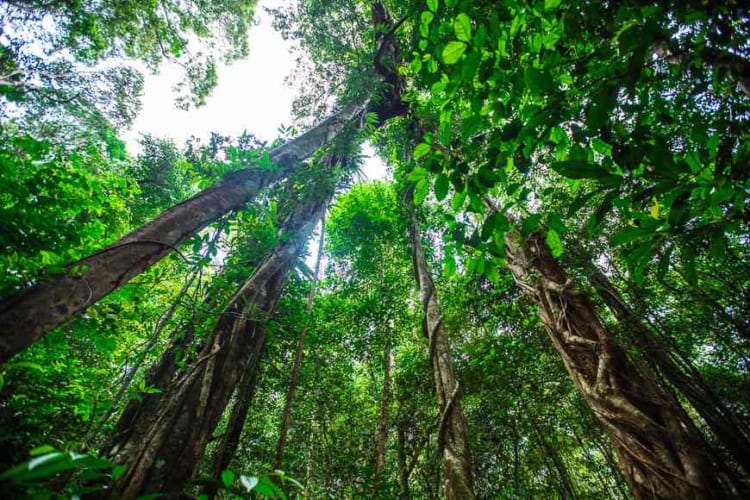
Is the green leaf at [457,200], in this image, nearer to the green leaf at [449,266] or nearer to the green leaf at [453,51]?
the green leaf at [449,266]

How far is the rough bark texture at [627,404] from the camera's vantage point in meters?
1.70

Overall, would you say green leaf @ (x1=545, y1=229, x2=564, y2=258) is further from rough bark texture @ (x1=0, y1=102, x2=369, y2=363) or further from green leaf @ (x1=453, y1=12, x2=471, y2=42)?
rough bark texture @ (x1=0, y1=102, x2=369, y2=363)

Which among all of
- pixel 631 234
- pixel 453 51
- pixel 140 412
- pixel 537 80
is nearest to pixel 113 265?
pixel 140 412

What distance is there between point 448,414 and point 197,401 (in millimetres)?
1663

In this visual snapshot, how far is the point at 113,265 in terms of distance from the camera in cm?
159

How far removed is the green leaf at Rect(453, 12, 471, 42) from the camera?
0.79 meters

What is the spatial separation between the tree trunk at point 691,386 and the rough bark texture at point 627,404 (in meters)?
0.47

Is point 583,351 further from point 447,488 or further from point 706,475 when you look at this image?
point 447,488

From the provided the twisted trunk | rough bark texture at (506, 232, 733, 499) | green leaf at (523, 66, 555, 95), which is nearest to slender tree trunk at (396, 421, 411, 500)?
the twisted trunk

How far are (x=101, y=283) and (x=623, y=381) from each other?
3.14 m

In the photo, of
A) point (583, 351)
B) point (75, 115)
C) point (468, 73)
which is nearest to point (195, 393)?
point (468, 73)

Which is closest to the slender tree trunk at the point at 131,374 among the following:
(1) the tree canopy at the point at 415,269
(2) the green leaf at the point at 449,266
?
(1) the tree canopy at the point at 415,269

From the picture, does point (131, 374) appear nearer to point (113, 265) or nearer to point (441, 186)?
point (113, 265)

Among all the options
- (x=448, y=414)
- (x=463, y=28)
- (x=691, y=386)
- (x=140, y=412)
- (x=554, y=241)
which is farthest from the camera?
(x=691, y=386)
